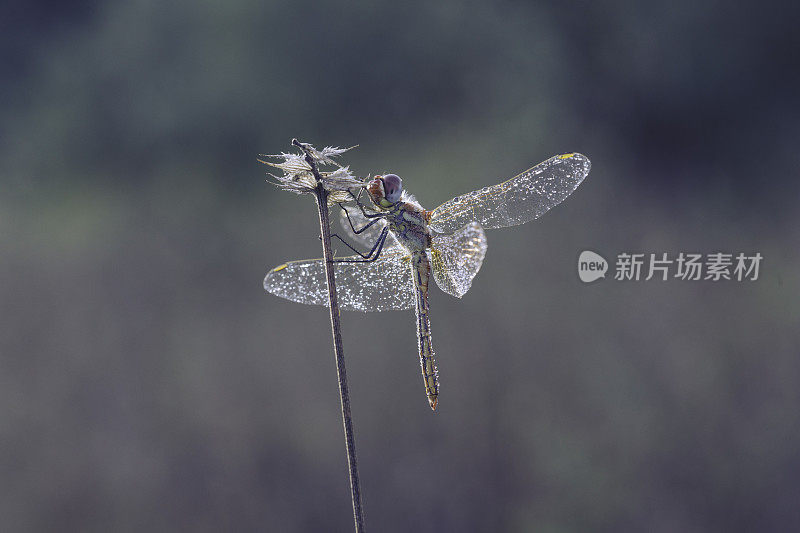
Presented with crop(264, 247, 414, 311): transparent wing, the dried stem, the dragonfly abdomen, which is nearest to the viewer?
the dried stem

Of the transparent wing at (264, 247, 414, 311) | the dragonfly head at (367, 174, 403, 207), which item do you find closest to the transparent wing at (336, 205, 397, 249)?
the transparent wing at (264, 247, 414, 311)

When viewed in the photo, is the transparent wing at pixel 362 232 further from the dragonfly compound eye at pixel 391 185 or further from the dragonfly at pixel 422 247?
the dragonfly compound eye at pixel 391 185

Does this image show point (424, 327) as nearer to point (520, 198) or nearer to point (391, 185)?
point (391, 185)

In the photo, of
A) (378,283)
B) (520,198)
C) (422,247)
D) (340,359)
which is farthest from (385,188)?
(340,359)

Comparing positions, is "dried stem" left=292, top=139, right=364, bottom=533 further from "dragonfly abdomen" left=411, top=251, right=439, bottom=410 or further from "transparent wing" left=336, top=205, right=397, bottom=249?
"transparent wing" left=336, top=205, right=397, bottom=249

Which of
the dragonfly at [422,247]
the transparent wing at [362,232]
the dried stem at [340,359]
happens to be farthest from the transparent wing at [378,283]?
the dried stem at [340,359]

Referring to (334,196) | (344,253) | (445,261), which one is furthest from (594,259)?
(334,196)

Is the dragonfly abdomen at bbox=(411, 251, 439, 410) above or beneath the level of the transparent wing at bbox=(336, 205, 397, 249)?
beneath
